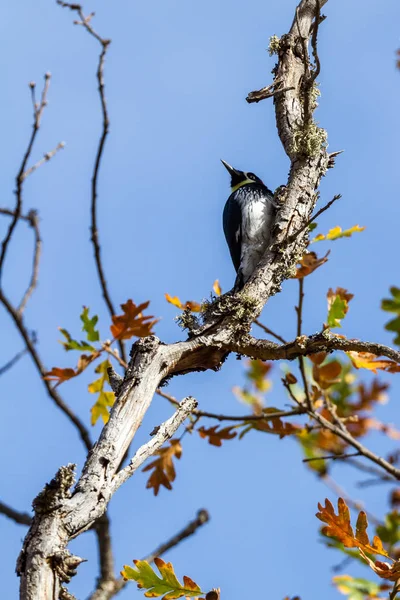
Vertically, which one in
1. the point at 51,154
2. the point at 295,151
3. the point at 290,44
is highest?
the point at 51,154

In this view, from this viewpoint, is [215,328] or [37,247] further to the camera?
[37,247]

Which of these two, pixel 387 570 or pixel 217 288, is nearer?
pixel 387 570

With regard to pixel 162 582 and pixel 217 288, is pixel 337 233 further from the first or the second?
pixel 162 582

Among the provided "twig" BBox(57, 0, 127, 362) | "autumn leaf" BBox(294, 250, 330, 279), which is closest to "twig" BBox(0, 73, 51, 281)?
"twig" BBox(57, 0, 127, 362)

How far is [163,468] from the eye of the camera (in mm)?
4414

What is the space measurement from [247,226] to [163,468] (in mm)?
1694

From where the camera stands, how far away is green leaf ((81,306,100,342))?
4043 millimetres

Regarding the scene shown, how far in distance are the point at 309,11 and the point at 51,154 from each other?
2.33 meters

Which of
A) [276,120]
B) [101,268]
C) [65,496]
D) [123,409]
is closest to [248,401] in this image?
[101,268]

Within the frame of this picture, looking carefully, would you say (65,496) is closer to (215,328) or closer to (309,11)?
(215,328)

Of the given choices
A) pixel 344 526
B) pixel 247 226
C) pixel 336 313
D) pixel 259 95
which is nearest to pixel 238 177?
pixel 247 226

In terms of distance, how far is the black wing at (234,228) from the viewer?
5449mm

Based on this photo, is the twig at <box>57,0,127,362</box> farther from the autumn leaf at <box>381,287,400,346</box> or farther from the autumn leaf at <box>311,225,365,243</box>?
the autumn leaf at <box>381,287,400,346</box>

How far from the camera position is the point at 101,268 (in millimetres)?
5242
